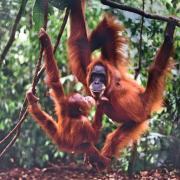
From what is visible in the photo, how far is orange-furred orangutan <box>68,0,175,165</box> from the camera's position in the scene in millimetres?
1796

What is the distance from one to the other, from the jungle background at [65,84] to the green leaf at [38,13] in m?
0.19

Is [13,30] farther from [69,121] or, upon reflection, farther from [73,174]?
[73,174]

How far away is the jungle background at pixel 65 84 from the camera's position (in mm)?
2158

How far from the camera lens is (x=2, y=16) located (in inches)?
87.4

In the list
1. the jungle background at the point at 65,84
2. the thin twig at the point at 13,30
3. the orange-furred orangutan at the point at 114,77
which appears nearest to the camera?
the orange-furred orangutan at the point at 114,77

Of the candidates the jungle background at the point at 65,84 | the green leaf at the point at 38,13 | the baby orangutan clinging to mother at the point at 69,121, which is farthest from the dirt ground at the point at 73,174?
the green leaf at the point at 38,13

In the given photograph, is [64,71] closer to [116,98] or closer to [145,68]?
[145,68]

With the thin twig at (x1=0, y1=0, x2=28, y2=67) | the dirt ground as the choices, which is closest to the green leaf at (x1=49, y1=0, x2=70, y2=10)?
the thin twig at (x1=0, y1=0, x2=28, y2=67)

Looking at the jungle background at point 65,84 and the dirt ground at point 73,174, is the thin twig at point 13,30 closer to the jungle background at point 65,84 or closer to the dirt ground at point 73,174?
the jungle background at point 65,84

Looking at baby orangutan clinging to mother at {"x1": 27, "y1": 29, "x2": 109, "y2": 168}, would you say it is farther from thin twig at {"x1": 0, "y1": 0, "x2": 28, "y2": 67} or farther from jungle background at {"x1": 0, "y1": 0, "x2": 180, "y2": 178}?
thin twig at {"x1": 0, "y1": 0, "x2": 28, "y2": 67}

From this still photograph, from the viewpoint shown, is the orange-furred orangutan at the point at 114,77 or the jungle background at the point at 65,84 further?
the jungle background at the point at 65,84

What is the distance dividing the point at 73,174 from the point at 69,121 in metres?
0.43

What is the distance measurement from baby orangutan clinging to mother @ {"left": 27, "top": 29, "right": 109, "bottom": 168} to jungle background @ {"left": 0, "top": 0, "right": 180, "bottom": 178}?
17 cm

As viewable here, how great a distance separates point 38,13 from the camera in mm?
1876
